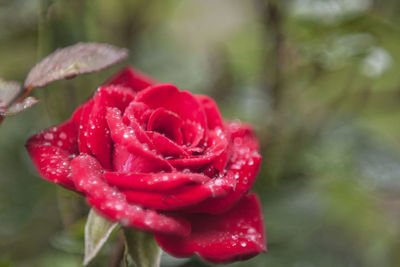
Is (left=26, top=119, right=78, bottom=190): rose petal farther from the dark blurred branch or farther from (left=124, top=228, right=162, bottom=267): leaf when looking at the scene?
the dark blurred branch

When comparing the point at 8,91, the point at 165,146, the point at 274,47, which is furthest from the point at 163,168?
the point at 274,47

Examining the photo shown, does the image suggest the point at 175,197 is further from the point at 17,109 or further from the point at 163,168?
the point at 17,109

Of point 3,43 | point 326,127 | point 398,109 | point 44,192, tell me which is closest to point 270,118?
point 326,127

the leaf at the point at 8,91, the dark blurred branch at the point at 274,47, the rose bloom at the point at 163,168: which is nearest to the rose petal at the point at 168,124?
the rose bloom at the point at 163,168

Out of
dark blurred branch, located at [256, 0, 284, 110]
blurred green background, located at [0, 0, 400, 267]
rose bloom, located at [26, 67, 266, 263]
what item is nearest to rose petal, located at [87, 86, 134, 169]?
rose bloom, located at [26, 67, 266, 263]

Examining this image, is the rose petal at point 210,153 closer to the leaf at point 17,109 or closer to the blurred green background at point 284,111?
the leaf at point 17,109

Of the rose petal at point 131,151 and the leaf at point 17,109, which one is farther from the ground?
the leaf at point 17,109
